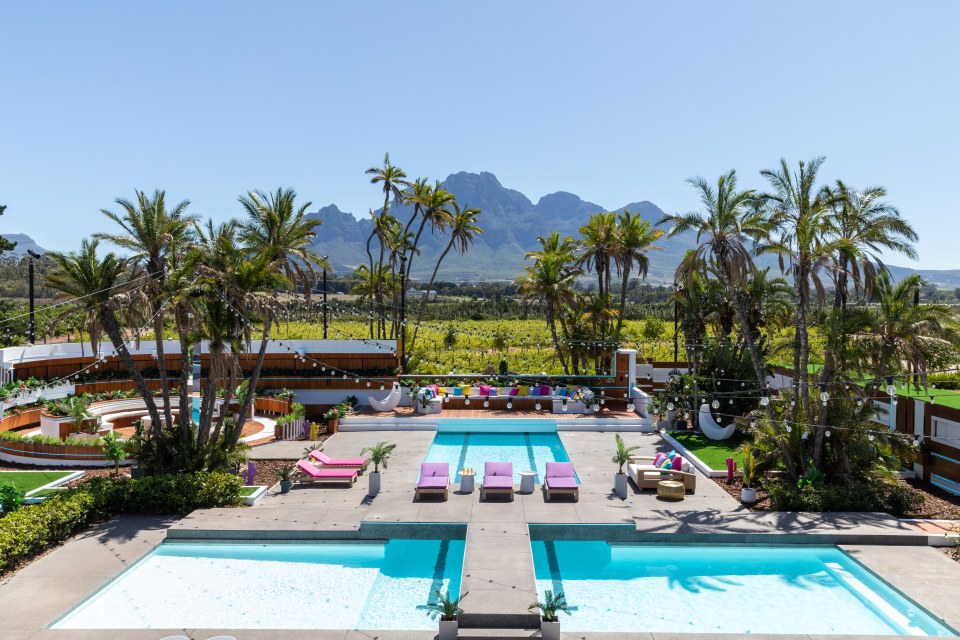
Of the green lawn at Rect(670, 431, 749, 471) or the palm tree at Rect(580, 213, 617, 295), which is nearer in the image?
the green lawn at Rect(670, 431, 749, 471)

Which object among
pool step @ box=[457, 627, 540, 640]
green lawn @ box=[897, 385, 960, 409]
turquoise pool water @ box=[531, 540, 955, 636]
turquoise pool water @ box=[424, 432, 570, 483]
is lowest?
turquoise pool water @ box=[531, 540, 955, 636]

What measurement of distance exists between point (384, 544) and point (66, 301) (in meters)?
10.1

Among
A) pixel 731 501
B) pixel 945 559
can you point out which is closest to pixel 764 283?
pixel 731 501

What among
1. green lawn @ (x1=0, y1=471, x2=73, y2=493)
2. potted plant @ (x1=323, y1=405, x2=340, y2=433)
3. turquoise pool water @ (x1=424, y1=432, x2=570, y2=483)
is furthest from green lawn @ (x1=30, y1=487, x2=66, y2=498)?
turquoise pool water @ (x1=424, y1=432, x2=570, y2=483)

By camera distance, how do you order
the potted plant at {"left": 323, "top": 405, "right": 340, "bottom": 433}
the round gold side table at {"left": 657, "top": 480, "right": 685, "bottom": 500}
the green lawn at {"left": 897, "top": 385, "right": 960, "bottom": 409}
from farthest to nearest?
1. the potted plant at {"left": 323, "top": 405, "right": 340, "bottom": 433}
2. the green lawn at {"left": 897, "top": 385, "right": 960, "bottom": 409}
3. the round gold side table at {"left": 657, "top": 480, "right": 685, "bottom": 500}

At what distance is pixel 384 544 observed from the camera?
1338 centimetres

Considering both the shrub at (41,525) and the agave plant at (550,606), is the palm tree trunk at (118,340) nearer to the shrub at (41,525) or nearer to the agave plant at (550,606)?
the shrub at (41,525)

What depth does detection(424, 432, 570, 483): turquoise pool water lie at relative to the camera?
64.7 ft

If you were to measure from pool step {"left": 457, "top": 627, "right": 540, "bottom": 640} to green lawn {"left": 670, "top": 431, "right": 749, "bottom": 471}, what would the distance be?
1056cm

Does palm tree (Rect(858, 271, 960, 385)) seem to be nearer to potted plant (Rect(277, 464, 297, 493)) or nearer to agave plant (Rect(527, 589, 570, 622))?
agave plant (Rect(527, 589, 570, 622))

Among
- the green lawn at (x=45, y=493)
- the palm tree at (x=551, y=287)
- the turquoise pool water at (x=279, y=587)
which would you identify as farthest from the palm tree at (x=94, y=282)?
the palm tree at (x=551, y=287)

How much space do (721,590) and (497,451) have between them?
11.0 metres

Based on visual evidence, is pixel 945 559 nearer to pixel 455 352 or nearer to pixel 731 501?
pixel 731 501

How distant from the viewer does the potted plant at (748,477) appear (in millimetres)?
15453
